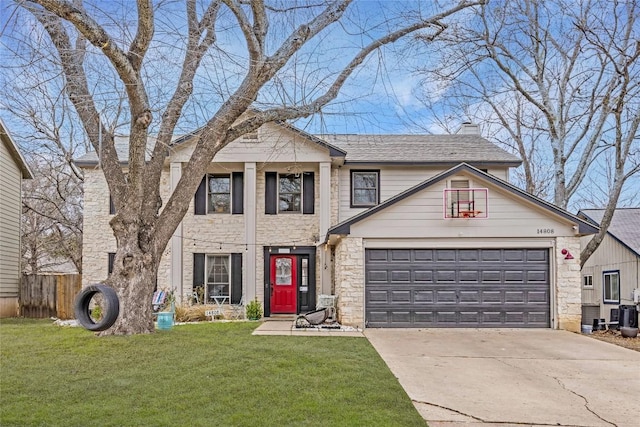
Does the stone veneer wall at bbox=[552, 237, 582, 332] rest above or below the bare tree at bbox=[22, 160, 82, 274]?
below

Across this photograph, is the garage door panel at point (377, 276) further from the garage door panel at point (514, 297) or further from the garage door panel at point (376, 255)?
the garage door panel at point (514, 297)

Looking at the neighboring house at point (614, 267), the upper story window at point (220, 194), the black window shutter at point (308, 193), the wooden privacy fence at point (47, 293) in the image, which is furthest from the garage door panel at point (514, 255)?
the wooden privacy fence at point (47, 293)

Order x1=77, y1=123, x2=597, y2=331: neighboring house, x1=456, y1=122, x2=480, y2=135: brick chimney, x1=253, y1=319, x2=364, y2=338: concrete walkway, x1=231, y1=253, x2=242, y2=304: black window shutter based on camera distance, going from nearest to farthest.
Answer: x1=253, y1=319, x2=364, y2=338: concrete walkway
x1=77, y1=123, x2=597, y2=331: neighboring house
x1=231, y1=253, x2=242, y2=304: black window shutter
x1=456, y1=122, x2=480, y2=135: brick chimney

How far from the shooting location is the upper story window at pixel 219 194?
16.8 meters

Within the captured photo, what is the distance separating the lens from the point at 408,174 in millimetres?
16891

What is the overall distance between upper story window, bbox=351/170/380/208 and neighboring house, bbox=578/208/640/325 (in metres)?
6.98

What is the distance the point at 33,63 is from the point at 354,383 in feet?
19.2

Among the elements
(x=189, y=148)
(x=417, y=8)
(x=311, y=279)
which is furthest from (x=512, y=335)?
(x=189, y=148)

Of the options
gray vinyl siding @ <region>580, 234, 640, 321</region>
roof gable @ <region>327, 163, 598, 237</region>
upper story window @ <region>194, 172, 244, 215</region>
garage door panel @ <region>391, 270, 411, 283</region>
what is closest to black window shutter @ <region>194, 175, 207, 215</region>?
upper story window @ <region>194, 172, 244, 215</region>

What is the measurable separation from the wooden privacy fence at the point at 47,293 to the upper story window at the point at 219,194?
15.6 ft

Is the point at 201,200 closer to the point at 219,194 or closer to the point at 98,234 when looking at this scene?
the point at 219,194

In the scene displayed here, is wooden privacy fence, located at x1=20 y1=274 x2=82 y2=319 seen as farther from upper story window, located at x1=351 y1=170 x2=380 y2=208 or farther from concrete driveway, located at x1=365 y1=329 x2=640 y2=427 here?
concrete driveway, located at x1=365 y1=329 x2=640 y2=427

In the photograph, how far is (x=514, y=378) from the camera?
7.74 m

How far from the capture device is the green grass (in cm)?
553
